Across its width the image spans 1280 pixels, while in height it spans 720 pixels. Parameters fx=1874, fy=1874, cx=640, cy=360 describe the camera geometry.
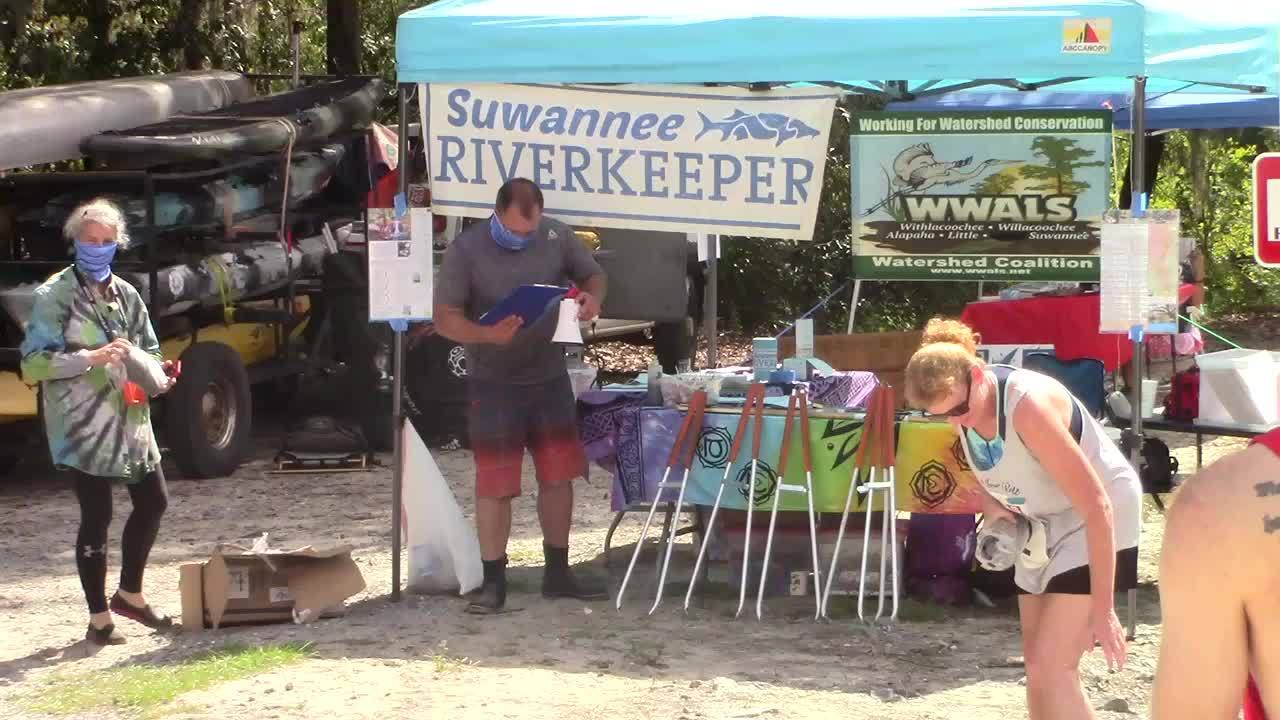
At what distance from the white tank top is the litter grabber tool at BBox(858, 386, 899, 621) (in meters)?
2.28

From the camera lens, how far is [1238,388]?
7.63 meters

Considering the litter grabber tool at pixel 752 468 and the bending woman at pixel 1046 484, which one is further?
the litter grabber tool at pixel 752 468

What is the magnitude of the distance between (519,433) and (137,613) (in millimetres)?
1657

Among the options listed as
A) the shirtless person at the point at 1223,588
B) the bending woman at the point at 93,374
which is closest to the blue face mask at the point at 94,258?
the bending woman at the point at 93,374

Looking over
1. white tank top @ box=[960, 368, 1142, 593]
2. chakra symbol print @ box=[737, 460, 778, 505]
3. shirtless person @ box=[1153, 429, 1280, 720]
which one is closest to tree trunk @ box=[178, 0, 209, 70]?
chakra symbol print @ box=[737, 460, 778, 505]

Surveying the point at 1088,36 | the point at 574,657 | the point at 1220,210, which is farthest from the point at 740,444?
the point at 1220,210

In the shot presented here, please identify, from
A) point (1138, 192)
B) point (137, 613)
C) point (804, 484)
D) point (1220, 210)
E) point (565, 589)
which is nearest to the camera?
point (1138, 192)

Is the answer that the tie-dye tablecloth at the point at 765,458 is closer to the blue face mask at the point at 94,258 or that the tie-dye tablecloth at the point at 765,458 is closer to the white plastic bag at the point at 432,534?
the white plastic bag at the point at 432,534

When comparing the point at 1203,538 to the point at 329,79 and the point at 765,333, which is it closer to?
the point at 329,79

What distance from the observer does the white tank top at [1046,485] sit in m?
4.79

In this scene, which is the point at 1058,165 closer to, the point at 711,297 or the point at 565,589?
the point at 565,589

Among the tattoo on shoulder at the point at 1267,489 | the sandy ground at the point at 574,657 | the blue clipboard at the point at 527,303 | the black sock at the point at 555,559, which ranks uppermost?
the blue clipboard at the point at 527,303

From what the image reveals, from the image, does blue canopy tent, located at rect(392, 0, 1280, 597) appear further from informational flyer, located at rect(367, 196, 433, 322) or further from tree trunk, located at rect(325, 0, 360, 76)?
tree trunk, located at rect(325, 0, 360, 76)

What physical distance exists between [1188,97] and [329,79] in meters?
6.29
